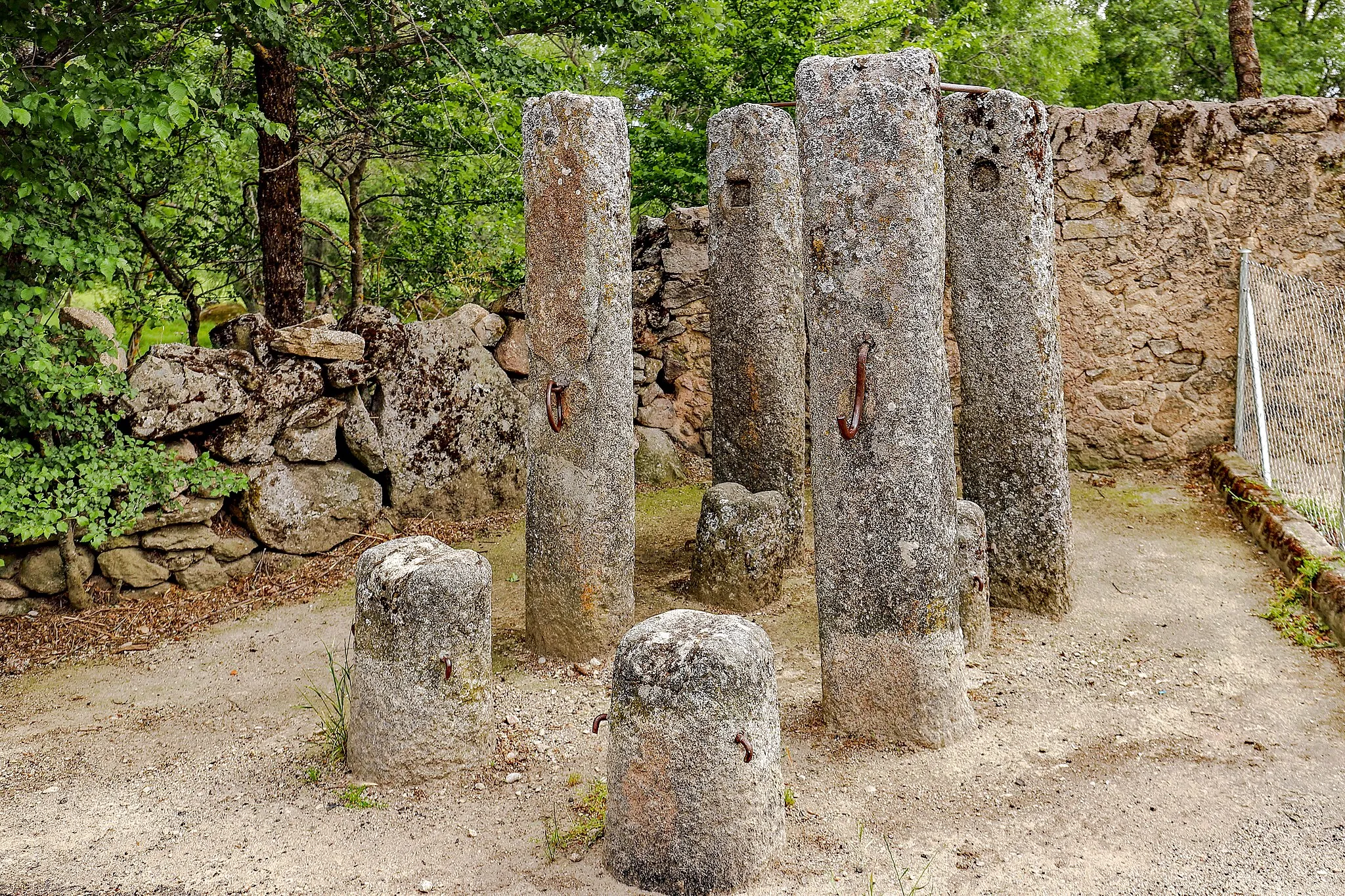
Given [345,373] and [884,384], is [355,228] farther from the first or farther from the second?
[884,384]

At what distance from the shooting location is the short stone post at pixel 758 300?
238 inches

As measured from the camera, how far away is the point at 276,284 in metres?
7.30

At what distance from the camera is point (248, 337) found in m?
6.52

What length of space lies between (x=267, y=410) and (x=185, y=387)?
0.55 meters

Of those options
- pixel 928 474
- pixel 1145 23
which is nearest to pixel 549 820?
pixel 928 474

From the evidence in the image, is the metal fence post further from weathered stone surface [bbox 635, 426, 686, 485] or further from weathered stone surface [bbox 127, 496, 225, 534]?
weathered stone surface [bbox 127, 496, 225, 534]

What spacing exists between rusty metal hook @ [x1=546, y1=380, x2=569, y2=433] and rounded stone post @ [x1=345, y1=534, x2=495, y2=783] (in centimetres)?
109

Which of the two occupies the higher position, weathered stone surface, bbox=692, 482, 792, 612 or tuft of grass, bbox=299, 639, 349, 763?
weathered stone surface, bbox=692, 482, 792, 612

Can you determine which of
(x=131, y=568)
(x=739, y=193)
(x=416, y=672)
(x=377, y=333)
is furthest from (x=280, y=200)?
(x=416, y=672)

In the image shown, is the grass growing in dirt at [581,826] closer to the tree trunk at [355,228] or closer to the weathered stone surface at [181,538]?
the weathered stone surface at [181,538]

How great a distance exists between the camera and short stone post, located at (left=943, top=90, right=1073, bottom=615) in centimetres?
527

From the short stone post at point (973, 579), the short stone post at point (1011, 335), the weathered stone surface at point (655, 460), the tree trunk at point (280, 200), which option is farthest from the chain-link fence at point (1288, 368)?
the tree trunk at point (280, 200)

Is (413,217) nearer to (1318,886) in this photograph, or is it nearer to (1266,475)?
(1266,475)

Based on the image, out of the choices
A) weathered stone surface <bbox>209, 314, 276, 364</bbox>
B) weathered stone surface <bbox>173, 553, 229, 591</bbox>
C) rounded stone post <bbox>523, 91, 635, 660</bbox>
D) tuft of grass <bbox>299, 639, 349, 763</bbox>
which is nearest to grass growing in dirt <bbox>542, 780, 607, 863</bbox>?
tuft of grass <bbox>299, 639, 349, 763</bbox>
